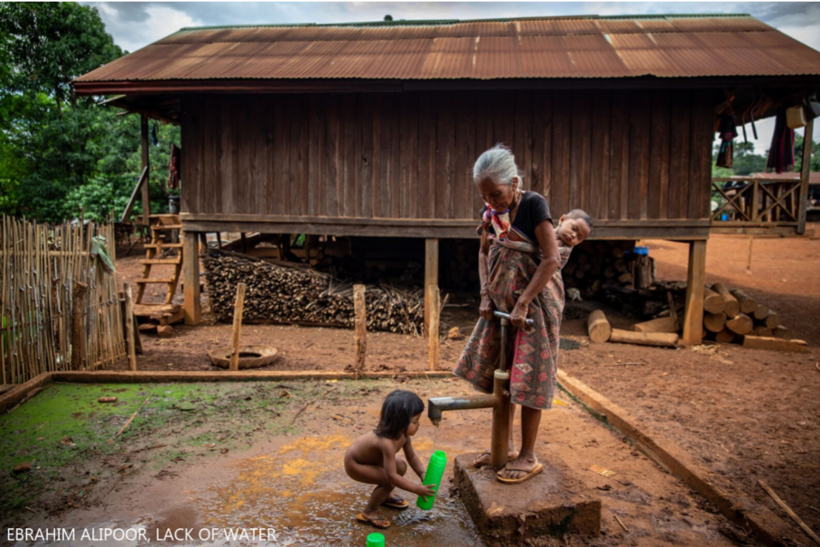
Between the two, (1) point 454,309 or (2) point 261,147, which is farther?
(1) point 454,309

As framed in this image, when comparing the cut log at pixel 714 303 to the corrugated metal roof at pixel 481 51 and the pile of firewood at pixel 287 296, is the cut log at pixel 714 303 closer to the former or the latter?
the corrugated metal roof at pixel 481 51

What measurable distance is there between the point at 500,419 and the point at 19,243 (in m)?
4.67

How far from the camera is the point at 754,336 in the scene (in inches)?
369

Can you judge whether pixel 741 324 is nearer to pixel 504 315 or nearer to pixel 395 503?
pixel 504 315

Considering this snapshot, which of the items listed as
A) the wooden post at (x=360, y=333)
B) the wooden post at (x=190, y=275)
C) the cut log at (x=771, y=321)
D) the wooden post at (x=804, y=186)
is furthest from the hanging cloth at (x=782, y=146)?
the wooden post at (x=190, y=275)

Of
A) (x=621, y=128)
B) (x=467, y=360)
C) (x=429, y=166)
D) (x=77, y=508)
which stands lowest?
(x=77, y=508)

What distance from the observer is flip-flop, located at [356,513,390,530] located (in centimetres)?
274

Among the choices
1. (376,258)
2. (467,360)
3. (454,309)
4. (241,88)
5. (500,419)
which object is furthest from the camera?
(376,258)

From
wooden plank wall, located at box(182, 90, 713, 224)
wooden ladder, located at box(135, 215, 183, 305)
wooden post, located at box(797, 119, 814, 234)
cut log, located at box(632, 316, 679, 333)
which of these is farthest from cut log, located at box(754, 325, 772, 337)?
wooden ladder, located at box(135, 215, 183, 305)

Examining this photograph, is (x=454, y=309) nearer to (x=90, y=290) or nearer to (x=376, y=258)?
(x=376, y=258)

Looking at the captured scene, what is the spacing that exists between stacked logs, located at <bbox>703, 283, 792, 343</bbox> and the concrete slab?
25.5 ft

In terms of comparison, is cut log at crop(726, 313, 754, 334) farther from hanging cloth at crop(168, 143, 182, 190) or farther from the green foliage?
the green foliage

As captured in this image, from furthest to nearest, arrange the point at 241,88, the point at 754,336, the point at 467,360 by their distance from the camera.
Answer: the point at 754,336 → the point at 241,88 → the point at 467,360

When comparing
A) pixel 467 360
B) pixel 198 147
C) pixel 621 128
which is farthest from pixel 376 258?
pixel 467 360
